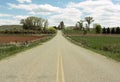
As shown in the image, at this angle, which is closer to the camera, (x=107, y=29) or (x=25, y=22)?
(x=107, y=29)

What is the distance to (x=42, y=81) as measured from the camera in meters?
9.48

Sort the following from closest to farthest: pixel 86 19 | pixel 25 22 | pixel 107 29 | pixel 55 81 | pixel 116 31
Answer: pixel 55 81, pixel 116 31, pixel 107 29, pixel 86 19, pixel 25 22

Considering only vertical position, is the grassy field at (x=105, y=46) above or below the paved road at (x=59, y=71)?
below

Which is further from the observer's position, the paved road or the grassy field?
the grassy field

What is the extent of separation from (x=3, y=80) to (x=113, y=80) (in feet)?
15.3

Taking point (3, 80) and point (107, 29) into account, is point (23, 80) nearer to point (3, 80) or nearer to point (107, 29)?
point (3, 80)

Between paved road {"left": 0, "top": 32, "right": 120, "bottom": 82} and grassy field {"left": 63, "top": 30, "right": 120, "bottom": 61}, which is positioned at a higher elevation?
paved road {"left": 0, "top": 32, "right": 120, "bottom": 82}

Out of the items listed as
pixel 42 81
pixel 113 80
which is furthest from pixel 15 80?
pixel 113 80

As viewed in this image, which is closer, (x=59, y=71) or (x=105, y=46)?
(x=59, y=71)

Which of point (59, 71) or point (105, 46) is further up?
point (59, 71)

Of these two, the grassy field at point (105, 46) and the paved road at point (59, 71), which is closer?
the paved road at point (59, 71)

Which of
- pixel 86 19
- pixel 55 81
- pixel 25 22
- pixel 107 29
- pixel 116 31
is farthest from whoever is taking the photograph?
pixel 25 22

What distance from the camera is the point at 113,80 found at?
986 centimetres

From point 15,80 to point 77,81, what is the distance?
8.50 ft
